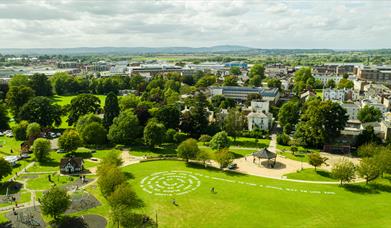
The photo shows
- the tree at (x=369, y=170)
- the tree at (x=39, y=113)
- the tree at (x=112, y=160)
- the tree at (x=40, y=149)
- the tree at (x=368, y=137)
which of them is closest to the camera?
the tree at (x=369, y=170)

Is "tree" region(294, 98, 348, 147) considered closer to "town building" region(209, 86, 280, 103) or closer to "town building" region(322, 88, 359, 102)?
"town building" region(209, 86, 280, 103)

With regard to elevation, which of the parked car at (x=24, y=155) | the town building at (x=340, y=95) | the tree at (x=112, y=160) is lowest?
the parked car at (x=24, y=155)

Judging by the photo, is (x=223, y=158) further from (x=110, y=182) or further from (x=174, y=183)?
(x=110, y=182)

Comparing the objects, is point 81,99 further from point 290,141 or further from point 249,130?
point 290,141

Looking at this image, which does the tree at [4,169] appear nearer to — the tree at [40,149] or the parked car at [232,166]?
the tree at [40,149]

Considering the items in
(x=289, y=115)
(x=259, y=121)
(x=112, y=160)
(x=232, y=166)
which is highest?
(x=289, y=115)

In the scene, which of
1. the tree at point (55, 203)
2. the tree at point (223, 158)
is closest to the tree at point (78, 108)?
the tree at point (223, 158)

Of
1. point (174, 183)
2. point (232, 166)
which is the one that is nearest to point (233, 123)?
point (232, 166)
